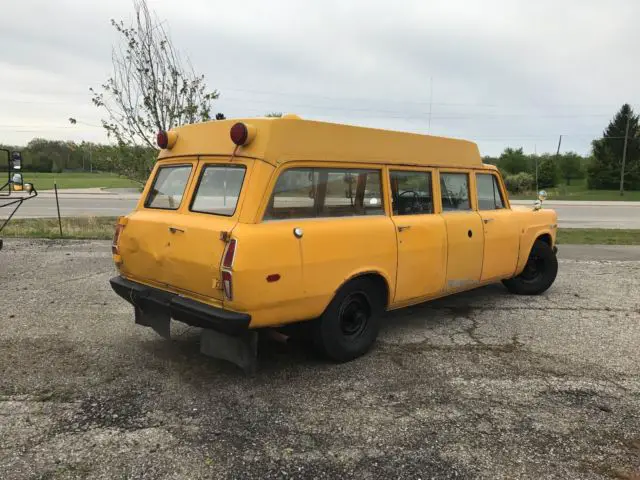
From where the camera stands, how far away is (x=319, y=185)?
420 cm

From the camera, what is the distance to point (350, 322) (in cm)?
450

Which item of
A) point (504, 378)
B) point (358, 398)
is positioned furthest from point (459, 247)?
point (358, 398)

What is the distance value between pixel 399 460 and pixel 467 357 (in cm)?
Answer: 189

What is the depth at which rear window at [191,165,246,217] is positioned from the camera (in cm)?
390

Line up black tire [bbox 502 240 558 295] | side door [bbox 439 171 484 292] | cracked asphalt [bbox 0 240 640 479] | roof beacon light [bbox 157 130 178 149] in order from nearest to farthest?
1. cracked asphalt [bbox 0 240 640 479]
2. roof beacon light [bbox 157 130 178 149]
3. side door [bbox 439 171 484 292]
4. black tire [bbox 502 240 558 295]

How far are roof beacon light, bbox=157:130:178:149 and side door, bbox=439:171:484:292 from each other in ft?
8.85

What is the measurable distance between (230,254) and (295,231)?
541mm

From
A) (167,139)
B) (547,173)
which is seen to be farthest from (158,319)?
(547,173)

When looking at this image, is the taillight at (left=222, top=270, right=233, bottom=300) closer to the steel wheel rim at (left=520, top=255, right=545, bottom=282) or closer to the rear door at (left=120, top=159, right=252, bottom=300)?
the rear door at (left=120, top=159, right=252, bottom=300)

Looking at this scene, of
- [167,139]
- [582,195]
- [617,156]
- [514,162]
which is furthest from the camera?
[514,162]

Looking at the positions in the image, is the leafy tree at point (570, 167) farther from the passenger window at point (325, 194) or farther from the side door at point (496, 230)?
the passenger window at point (325, 194)

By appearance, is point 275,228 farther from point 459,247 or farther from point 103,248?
point 103,248

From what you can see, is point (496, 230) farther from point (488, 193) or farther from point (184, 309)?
point (184, 309)

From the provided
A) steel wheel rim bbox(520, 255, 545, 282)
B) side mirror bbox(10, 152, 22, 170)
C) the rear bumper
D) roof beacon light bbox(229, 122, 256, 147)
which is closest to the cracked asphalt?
the rear bumper
